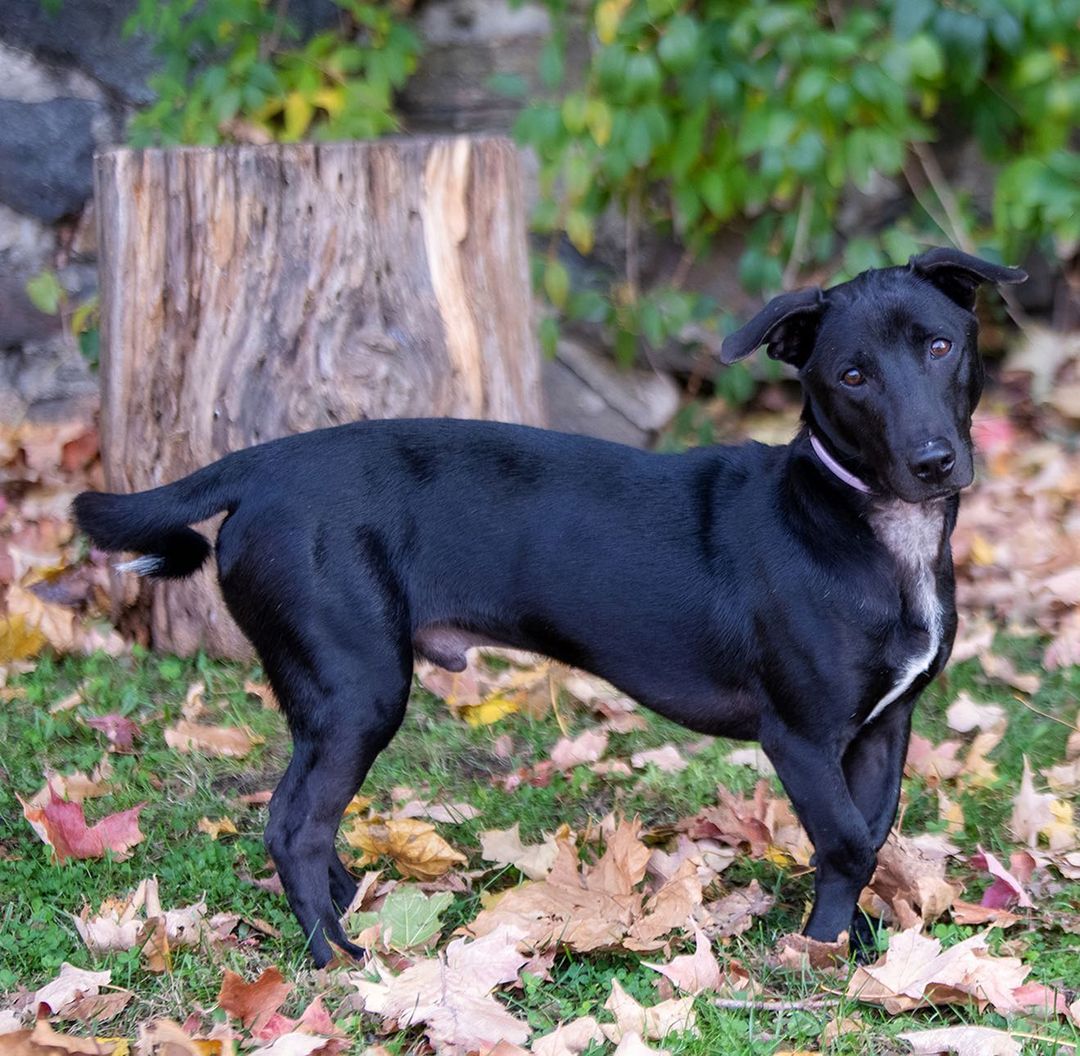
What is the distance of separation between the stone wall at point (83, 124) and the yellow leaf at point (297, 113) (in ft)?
1.64

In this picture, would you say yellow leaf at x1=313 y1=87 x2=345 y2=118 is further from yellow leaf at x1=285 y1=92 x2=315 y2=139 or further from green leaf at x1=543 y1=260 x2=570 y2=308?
green leaf at x1=543 y1=260 x2=570 y2=308

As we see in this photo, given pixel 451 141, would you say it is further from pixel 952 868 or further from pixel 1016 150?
pixel 1016 150

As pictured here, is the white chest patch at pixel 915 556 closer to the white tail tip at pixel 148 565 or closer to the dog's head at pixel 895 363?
the dog's head at pixel 895 363

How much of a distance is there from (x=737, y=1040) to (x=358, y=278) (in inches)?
98.8

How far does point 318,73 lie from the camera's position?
558cm

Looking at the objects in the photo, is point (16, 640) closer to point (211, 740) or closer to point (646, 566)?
point (211, 740)

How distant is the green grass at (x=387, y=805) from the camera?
2619 millimetres

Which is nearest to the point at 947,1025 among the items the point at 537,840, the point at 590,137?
the point at 537,840

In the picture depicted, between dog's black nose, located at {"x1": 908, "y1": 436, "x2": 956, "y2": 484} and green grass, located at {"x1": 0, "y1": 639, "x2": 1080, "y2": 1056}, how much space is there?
0.85 meters

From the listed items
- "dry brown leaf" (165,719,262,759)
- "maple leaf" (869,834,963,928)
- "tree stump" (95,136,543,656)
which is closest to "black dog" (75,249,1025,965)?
"maple leaf" (869,834,963,928)

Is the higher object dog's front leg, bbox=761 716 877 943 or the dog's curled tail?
the dog's curled tail

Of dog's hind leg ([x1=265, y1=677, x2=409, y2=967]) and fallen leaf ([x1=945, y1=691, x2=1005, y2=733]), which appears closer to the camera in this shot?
dog's hind leg ([x1=265, y1=677, x2=409, y2=967])

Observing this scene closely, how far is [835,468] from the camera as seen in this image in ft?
9.43

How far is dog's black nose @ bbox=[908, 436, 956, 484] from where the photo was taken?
2.63 meters
